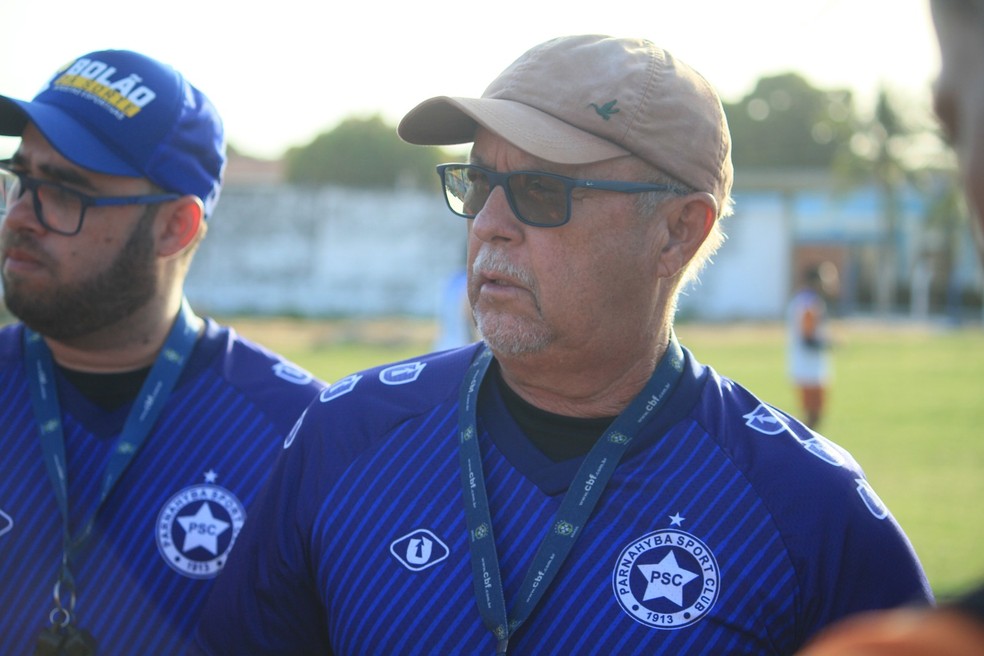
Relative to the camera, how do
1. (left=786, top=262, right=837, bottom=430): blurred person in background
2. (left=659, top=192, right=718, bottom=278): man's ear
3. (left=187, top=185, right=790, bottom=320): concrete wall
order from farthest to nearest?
(left=187, top=185, right=790, bottom=320): concrete wall → (left=786, top=262, right=837, bottom=430): blurred person in background → (left=659, top=192, right=718, bottom=278): man's ear

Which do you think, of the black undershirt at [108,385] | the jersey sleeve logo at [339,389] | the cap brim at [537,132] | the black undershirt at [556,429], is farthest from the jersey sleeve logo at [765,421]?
the black undershirt at [108,385]

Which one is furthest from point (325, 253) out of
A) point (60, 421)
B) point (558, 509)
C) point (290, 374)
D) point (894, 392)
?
point (558, 509)

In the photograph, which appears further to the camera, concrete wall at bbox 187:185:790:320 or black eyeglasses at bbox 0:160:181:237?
concrete wall at bbox 187:185:790:320

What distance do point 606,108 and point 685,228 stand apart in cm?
38

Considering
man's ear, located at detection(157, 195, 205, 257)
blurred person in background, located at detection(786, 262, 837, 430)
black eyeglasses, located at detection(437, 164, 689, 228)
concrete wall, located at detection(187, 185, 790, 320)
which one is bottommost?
concrete wall, located at detection(187, 185, 790, 320)

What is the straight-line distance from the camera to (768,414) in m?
2.46

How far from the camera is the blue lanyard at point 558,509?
7.06ft

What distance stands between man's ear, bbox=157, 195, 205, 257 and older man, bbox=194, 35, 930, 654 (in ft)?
2.90

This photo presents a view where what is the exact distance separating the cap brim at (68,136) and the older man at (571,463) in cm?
97

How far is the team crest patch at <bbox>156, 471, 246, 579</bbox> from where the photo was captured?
2799mm

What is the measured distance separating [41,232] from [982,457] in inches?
498

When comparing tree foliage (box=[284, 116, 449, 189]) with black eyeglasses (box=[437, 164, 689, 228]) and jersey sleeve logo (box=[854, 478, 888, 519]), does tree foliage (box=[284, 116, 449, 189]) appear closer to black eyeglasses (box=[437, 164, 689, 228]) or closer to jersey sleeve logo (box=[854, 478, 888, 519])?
black eyeglasses (box=[437, 164, 689, 228])

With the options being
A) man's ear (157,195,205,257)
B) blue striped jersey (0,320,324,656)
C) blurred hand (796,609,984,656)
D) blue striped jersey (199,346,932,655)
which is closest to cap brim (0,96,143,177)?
man's ear (157,195,205,257)

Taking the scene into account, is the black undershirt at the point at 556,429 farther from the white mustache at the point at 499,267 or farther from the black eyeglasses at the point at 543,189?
the black eyeglasses at the point at 543,189
